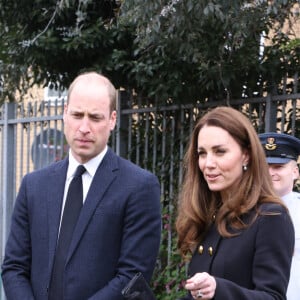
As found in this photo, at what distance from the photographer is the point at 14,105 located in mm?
7848

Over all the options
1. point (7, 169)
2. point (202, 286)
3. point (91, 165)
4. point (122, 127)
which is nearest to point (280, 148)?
point (91, 165)

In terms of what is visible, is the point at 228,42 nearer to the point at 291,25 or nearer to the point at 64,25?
the point at 291,25

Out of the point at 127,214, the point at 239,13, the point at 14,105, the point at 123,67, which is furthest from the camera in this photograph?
the point at 14,105

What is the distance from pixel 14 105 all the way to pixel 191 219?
17.4 feet

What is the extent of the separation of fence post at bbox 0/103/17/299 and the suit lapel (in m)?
4.73

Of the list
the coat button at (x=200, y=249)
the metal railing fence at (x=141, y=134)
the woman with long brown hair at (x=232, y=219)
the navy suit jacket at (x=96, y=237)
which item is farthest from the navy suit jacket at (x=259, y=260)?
the metal railing fence at (x=141, y=134)

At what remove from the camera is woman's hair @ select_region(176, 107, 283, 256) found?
2.64 m

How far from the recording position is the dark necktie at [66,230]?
10.3ft

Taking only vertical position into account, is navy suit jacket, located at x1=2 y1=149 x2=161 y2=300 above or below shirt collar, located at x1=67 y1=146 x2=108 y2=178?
below

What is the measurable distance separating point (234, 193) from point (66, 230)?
88cm

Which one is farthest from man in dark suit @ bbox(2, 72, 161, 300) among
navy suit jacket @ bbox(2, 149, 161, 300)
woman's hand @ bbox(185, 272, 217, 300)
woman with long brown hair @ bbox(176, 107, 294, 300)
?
woman's hand @ bbox(185, 272, 217, 300)

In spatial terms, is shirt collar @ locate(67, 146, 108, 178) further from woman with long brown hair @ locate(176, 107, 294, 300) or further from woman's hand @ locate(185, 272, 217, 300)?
woman's hand @ locate(185, 272, 217, 300)

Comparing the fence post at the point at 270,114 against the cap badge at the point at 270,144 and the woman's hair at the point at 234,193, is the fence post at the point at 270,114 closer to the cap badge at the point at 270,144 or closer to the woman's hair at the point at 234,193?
the cap badge at the point at 270,144

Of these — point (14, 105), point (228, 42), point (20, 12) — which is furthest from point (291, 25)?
point (14, 105)
